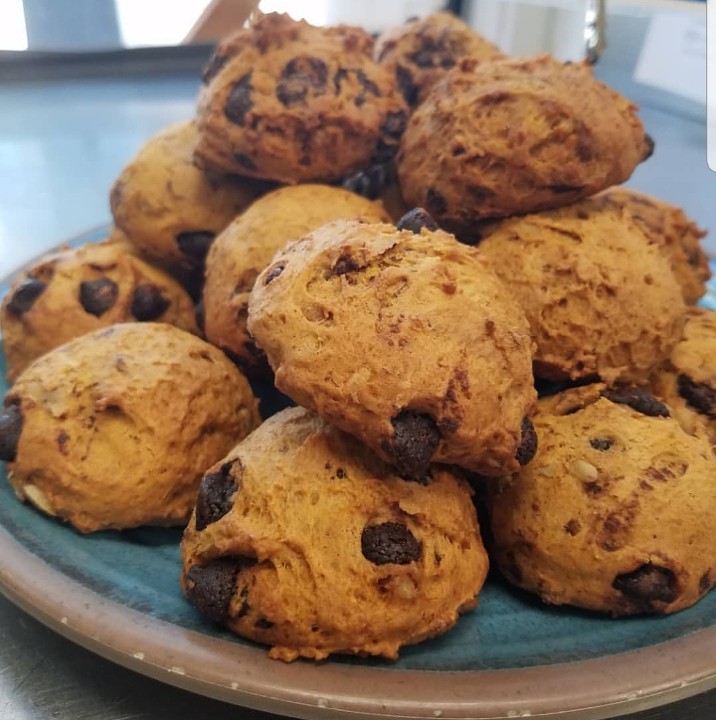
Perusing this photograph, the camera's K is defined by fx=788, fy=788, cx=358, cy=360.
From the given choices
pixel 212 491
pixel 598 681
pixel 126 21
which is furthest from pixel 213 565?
pixel 126 21

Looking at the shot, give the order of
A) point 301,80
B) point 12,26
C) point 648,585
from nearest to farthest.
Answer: point 648,585 < point 301,80 < point 12,26

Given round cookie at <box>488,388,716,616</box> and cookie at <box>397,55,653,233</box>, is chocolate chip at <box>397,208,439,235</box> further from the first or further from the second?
round cookie at <box>488,388,716,616</box>

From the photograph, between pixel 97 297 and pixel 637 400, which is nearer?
pixel 637 400

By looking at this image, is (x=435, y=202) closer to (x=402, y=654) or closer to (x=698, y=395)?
(x=698, y=395)

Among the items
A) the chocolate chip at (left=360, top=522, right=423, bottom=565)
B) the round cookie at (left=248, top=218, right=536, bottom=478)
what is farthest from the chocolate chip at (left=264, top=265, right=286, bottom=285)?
the chocolate chip at (left=360, top=522, right=423, bottom=565)

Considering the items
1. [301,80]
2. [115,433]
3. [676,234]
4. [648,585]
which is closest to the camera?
[648,585]

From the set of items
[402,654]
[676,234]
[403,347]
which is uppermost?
[403,347]

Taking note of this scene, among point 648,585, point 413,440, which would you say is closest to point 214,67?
point 413,440
